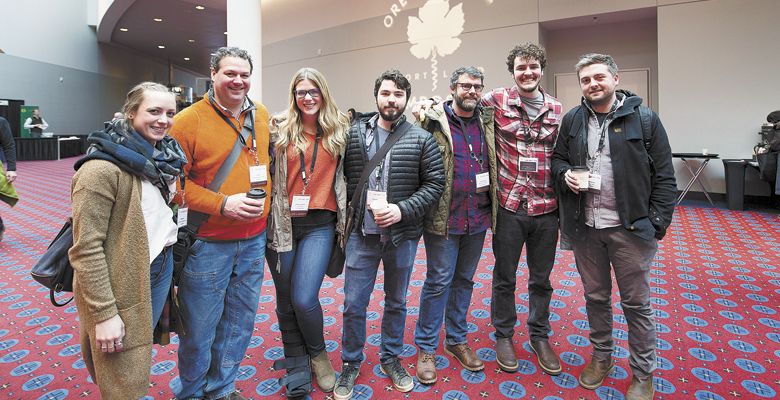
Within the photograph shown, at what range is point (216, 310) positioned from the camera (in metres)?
1.88

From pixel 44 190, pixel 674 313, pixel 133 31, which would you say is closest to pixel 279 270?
pixel 674 313

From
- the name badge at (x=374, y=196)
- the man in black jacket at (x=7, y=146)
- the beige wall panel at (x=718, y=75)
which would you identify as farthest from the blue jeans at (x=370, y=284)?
the beige wall panel at (x=718, y=75)

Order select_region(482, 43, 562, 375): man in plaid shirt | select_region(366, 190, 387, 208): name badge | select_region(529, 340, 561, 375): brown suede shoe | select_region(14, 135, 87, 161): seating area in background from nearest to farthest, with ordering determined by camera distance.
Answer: select_region(366, 190, 387, 208): name badge < select_region(482, 43, 562, 375): man in plaid shirt < select_region(529, 340, 561, 375): brown suede shoe < select_region(14, 135, 87, 161): seating area in background

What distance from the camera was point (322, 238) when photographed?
2100mm

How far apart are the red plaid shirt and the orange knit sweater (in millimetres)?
1310

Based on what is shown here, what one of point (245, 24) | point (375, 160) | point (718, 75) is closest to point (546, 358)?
point (375, 160)

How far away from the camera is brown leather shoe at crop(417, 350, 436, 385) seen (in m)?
2.26

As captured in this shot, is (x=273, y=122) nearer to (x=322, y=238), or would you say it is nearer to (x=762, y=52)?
(x=322, y=238)

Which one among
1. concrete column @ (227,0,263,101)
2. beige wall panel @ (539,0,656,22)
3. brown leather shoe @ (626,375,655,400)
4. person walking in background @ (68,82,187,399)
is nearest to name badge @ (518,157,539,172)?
brown leather shoe @ (626,375,655,400)

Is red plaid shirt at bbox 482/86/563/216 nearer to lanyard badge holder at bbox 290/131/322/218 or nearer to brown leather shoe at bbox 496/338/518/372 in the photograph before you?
brown leather shoe at bbox 496/338/518/372

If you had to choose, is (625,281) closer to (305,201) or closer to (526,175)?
(526,175)

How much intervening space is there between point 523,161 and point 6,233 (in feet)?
21.4

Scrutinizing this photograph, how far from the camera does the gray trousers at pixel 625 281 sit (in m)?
2.04

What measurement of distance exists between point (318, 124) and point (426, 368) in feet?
4.53
